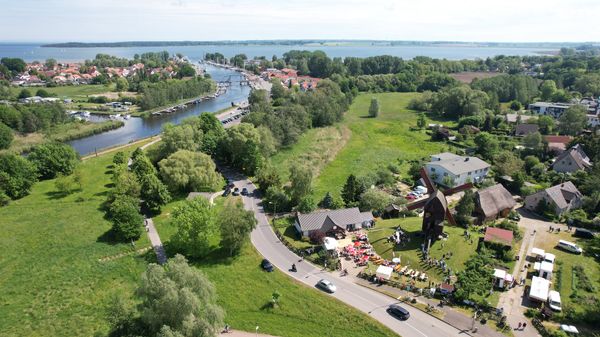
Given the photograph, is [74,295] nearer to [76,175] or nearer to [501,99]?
A: [76,175]

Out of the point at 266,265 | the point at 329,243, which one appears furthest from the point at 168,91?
the point at 266,265

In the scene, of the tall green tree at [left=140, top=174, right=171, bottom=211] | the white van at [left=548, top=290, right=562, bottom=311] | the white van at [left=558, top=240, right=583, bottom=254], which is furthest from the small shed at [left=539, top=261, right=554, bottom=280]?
the tall green tree at [left=140, top=174, right=171, bottom=211]

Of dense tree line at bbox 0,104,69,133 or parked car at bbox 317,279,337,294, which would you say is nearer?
parked car at bbox 317,279,337,294

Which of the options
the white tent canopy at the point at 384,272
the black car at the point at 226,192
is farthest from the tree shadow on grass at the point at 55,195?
the white tent canopy at the point at 384,272

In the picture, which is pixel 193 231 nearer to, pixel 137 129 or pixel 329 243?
pixel 329 243

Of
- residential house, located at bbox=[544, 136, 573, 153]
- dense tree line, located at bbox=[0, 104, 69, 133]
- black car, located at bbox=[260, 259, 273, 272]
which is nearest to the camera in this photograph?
black car, located at bbox=[260, 259, 273, 272]

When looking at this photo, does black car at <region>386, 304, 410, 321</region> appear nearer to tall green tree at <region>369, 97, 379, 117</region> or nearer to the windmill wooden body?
the windmill wooden body

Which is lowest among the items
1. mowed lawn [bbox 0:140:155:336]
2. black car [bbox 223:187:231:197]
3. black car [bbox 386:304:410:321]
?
mowed lawn [bbox 0:140:155:336]

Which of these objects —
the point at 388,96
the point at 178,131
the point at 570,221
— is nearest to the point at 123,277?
the point at 178,131

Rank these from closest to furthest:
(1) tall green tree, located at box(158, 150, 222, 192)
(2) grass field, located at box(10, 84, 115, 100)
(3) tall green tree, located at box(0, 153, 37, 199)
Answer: (1) tall green tree, located at box(158, 150, 222, 192)
(3) tall green tree, located at box(0, 153, 37, 199)
(2) grass field, located at box(10, 84, 115, 100)
